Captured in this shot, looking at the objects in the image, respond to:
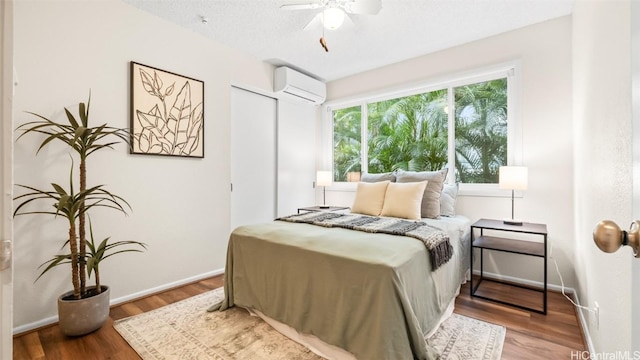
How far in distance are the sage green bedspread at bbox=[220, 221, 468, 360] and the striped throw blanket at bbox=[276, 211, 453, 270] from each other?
0.07m

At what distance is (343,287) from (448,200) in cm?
193

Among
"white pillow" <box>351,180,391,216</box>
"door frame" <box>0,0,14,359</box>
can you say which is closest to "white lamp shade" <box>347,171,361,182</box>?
"white pillow" <box>351,180,391,216</box>

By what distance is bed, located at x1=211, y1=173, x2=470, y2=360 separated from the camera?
1392 mm

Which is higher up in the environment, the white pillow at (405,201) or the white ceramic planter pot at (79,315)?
the white pillow at (405,201)

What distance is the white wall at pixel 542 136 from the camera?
2582 millimetres

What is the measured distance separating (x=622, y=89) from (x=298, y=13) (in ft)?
8.00

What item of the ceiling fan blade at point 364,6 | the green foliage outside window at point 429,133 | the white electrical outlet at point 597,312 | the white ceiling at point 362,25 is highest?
the white ceiling at point 362,25

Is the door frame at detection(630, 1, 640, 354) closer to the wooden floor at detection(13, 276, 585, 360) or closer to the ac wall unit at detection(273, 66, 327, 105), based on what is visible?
the wooden floor at detection(13, 276, 585, 360)

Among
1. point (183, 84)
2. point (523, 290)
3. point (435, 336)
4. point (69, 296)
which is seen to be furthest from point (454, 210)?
point (69, 296)

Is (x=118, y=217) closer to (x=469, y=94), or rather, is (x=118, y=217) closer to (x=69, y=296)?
(x=69, y=296)

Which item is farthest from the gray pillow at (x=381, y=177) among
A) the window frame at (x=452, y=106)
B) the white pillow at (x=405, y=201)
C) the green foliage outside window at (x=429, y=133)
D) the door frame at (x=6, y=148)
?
the door frame at (x=6, y=148)

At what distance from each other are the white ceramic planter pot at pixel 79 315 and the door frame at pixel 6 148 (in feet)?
4.60

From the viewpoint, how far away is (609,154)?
3.83ft

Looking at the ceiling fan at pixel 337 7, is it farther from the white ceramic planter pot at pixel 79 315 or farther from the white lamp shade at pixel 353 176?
the white ceramic planter pot at pixel 79 315
